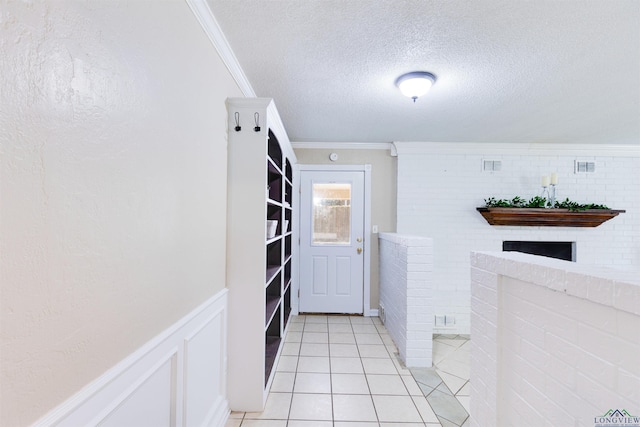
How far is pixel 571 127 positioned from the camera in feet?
10.3

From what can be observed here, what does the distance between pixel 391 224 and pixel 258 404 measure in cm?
264

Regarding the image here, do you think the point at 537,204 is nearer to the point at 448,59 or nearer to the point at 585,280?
the point at 448,59

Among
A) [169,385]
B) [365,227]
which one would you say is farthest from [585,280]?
[365,227]

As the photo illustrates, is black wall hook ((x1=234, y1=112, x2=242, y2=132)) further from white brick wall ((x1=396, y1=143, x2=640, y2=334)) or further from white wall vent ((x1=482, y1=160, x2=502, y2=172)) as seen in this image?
white wall vent ((x1=482, y1=160, x2=502, y2=172))

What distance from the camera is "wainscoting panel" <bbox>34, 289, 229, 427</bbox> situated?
806 millimetres

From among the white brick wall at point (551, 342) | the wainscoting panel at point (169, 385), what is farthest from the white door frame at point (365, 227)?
the white brick wall at point (551, 342)

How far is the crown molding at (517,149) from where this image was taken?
3775 mm

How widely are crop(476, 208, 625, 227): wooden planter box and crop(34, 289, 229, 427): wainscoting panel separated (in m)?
3.30

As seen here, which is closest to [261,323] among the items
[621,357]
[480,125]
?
[621,357]

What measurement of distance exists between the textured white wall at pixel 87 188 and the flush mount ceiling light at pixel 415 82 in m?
1.39

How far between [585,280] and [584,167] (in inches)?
164

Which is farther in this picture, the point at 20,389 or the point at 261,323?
the point at 261,323

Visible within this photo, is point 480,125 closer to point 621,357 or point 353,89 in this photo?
point 353,89

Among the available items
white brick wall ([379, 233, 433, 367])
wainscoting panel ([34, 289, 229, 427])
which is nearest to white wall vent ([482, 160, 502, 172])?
white brick wall ([379, 233, 433, 367])
